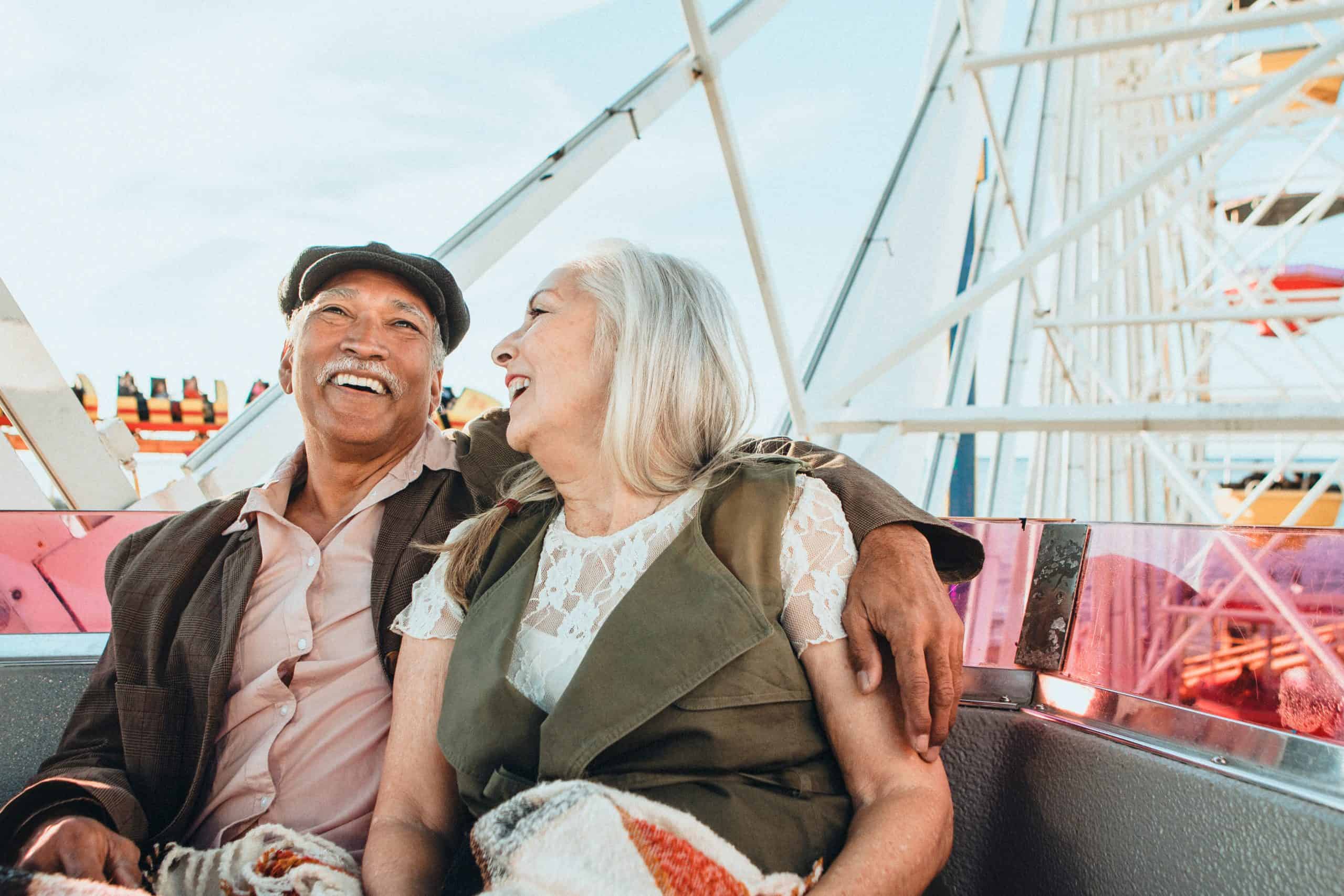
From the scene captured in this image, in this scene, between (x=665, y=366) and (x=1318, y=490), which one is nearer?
(x=665, y=366)

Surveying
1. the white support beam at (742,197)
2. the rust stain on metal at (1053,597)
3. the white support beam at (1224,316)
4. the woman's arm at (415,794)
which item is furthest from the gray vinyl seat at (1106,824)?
the white support beam at (1224,316)

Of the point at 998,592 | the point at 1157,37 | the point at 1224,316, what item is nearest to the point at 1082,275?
the point at 1224,316

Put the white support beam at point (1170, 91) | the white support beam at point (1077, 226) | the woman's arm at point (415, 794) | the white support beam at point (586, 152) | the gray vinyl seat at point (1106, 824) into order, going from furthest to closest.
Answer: the white support beam at point (1170, 91) → the white support beam at point (1077, 226) → the white support beam at point (586, 152) → the woman's arm at point (415, 794) → the gray vinyl seat at point (1106, 824)

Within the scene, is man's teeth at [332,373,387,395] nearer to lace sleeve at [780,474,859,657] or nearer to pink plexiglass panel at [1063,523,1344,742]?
lace sleeve at [780,474,859,657]

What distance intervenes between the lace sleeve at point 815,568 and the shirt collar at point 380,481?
2.75 feet

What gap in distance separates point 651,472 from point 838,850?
594 millimetres

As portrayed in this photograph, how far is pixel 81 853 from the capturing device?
4.55 feet

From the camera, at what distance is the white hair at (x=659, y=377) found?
1.49m

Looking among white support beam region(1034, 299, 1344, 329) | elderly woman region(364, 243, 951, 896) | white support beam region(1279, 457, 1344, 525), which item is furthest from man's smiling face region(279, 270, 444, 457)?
white support beam region(1279, 457, 1344, 525)

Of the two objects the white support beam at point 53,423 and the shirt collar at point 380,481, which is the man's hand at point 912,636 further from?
the white support beam at point 53,423

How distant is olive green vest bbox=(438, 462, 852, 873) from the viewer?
3.90 ft

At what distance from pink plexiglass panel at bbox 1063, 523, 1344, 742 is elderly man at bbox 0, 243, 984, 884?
0.84 ft

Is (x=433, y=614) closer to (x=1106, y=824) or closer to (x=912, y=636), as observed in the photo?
(x=912, y=636)

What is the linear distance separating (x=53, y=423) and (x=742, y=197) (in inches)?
78.1
